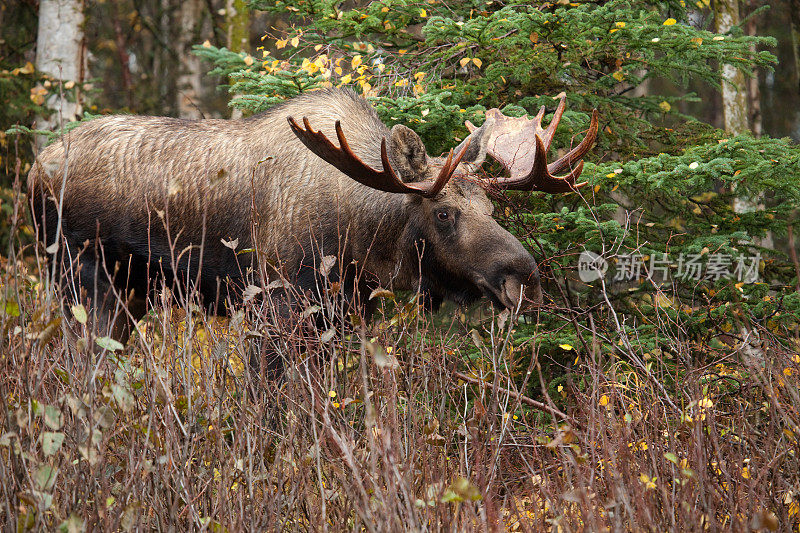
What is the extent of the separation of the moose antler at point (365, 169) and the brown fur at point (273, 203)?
0.18m

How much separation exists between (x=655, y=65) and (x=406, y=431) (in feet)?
12.3

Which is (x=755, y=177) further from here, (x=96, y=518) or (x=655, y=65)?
(x=96, y=518)

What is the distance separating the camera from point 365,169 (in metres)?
5.07

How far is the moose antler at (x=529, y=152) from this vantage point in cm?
519

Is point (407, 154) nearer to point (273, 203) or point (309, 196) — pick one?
point (309, 196)

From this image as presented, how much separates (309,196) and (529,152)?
150 cm

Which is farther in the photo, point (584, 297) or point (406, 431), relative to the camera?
point (584, 297)

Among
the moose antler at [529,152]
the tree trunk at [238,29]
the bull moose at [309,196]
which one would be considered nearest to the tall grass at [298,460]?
the bull moose at [309,196]

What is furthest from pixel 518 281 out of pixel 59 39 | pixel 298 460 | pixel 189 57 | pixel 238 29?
pixel 189 57

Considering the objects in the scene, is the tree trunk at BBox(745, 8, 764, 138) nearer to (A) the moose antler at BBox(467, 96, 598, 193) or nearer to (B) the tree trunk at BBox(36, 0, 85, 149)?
(A) the moose antler at BBox(467, 96, 598, 193)

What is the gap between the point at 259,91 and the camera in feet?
21.6

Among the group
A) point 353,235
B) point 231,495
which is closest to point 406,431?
point 231,495

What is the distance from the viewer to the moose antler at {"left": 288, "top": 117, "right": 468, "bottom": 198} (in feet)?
16.1

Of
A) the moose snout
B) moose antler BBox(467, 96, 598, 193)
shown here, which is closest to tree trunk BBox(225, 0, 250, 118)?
moose antler BBox(467, 96, 598, 193)
